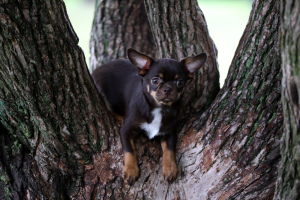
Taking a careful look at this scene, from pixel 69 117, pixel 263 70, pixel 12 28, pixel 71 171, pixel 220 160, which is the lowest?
pixel 71 171

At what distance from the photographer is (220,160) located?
10.7ft

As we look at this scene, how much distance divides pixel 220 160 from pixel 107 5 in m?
2.97

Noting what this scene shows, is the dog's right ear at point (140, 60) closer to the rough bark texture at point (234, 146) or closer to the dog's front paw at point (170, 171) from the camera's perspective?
the rough bark texture at point (234, 146)

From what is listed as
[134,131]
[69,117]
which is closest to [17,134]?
[69,117]

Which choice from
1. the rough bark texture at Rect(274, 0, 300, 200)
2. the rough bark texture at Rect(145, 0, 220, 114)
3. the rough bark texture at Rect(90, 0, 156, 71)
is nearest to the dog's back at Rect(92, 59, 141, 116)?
the rough bark texture at Rect(145, 0, 220, 114)

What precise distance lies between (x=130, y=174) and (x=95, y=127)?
49 centimetres

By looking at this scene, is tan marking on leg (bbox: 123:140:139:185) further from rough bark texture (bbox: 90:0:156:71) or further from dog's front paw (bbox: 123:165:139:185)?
rough bark texture (bbox: 90:0:156:71)

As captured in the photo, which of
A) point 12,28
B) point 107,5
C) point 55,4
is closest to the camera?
point 12,28

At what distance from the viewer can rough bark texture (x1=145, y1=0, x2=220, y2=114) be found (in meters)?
3.90

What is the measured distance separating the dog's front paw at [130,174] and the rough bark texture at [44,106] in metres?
0.29

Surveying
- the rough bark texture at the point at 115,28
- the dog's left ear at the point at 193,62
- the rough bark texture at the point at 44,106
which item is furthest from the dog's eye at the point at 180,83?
the rough bark texture at the point at 115,28

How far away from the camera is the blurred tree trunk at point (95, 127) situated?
3021 millimetres

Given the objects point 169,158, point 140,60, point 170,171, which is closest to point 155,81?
point 140,60

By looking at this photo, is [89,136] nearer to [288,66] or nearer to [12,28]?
[12,28]
